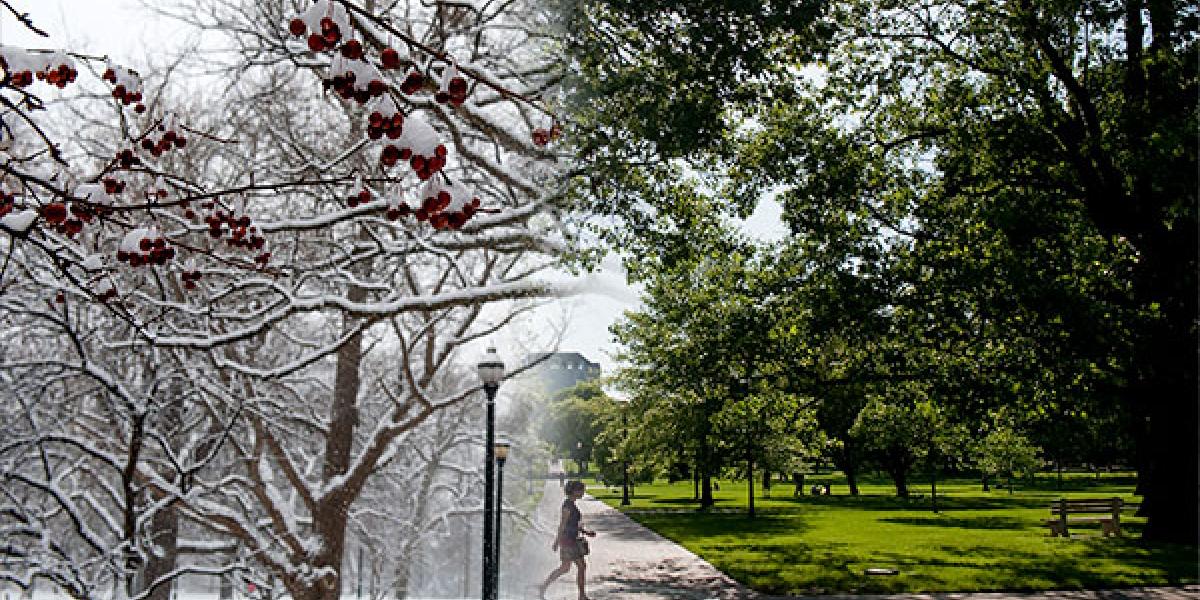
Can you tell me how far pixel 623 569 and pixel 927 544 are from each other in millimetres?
3443

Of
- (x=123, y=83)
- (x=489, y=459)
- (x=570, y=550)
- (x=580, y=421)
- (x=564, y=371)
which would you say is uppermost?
(x=123, y=83)

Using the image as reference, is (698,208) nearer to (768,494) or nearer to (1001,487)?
(1001,487)

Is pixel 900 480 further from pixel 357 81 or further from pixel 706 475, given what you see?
pixel 357 81

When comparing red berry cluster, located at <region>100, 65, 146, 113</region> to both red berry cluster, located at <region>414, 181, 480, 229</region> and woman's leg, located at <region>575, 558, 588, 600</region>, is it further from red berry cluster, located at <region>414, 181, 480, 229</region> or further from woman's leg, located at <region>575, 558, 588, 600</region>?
woman's leg, located at <region>575, 558, 588, 600</region>

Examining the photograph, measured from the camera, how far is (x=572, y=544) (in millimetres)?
3119

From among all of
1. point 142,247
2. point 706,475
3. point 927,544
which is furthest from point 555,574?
point 927,544

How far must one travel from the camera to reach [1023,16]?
19.4 ft

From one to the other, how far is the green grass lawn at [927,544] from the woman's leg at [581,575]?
0.62 meters

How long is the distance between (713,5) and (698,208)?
1.08 metres

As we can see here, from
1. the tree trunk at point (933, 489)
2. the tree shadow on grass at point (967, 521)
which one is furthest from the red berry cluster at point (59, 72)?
the tree shadow on grass at point (967, 521)

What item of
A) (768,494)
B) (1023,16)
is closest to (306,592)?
(768,494)

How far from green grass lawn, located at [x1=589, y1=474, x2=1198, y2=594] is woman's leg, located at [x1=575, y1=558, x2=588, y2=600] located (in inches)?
24.3

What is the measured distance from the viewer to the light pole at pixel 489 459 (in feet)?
12.4

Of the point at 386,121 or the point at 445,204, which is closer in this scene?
the point at 386,121
